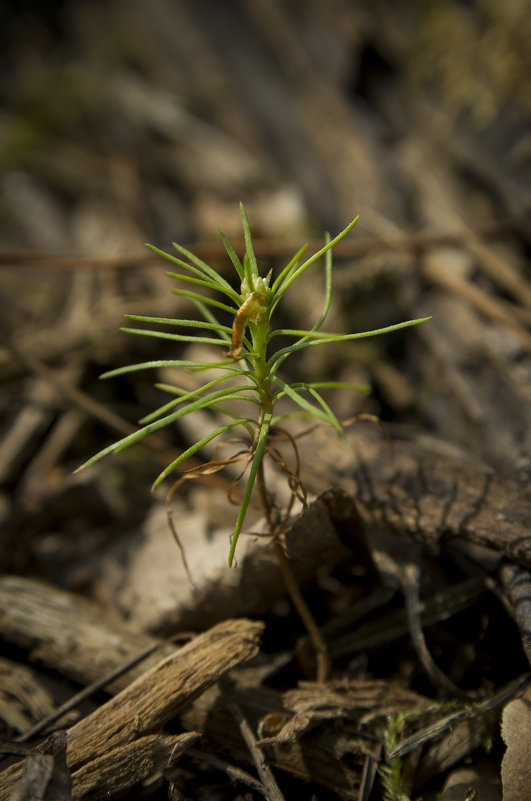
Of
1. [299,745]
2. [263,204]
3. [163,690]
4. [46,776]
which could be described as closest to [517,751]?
[299,745]

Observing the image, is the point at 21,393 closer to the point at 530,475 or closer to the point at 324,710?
the point at 324,710

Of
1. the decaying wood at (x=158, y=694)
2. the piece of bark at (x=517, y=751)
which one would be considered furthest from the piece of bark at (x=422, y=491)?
the decaying wood at (x=158, y=694)

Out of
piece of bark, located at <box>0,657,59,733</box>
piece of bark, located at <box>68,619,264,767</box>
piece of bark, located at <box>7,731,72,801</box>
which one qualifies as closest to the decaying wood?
piece of bark, located at <box>68,619,264,767</box>

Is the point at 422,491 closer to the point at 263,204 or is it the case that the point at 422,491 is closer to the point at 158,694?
the point at 158,694

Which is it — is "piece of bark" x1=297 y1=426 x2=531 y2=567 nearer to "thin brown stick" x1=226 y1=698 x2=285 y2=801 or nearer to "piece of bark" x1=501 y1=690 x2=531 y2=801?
"piece of bark" x1=501 y1=690 x2=531 y2=801

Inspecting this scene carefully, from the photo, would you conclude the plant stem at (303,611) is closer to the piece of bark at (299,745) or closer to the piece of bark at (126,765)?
the piece of bark at (299,745)
